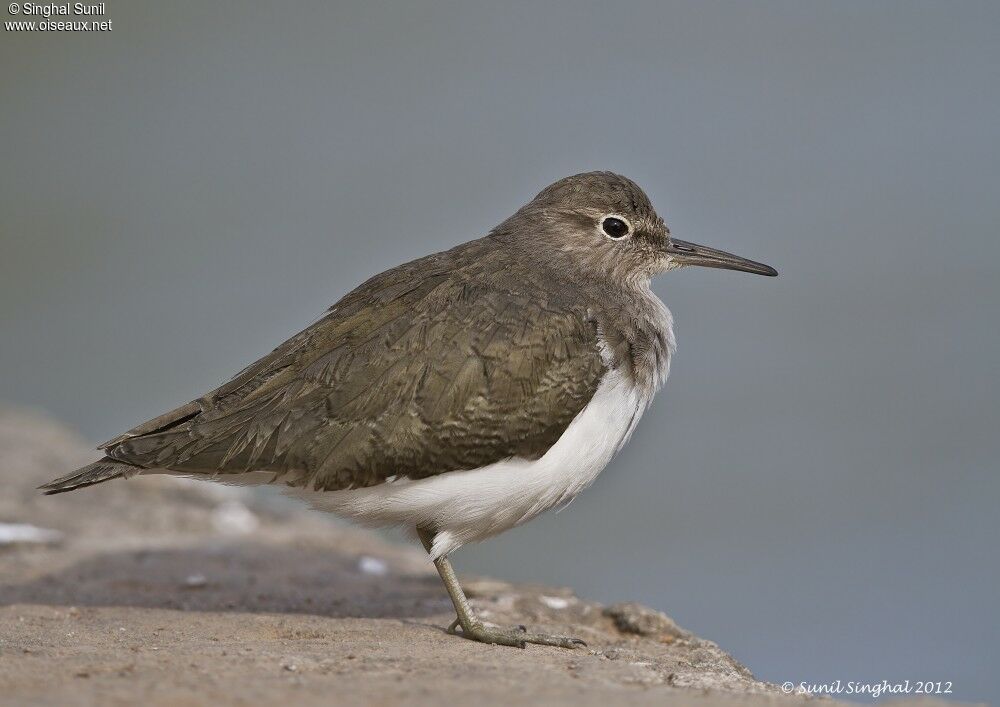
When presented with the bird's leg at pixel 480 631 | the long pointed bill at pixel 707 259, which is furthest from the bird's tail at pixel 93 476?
the long pointed bill at pixel 707 259

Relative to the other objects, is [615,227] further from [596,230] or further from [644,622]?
[644,622]

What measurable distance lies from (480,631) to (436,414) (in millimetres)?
1389

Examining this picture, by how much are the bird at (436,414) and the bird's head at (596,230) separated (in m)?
0.64

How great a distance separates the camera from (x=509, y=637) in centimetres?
724

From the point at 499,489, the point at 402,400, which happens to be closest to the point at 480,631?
the point at 499,489

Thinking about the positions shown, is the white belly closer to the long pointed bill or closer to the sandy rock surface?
the sandy rock surface

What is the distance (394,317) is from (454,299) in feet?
1.31

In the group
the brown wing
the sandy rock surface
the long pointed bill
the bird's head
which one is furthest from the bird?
the long pointed bill

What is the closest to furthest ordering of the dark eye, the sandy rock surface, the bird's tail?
the sandy rock surface, the bird's tail, the dark eye

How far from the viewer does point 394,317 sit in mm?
7594

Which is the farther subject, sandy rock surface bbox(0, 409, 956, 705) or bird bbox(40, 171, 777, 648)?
bird bbox(40, 171, 777, 648)

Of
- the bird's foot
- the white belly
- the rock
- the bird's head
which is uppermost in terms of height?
the bird's head

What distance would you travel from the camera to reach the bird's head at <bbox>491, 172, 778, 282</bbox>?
8.52 m

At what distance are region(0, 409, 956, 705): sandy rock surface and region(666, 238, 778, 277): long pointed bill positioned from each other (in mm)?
2632
